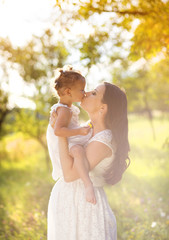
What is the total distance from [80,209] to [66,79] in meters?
1.21

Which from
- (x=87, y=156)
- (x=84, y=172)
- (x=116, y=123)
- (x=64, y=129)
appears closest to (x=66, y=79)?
(x=64, y=129)

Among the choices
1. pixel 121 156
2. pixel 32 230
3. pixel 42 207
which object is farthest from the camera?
pixel 42 207

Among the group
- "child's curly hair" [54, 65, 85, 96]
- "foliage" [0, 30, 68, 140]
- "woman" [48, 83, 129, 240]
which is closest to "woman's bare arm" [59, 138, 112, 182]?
"woman" [48, 83, 129, 240]

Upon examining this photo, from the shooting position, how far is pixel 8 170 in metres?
11.1

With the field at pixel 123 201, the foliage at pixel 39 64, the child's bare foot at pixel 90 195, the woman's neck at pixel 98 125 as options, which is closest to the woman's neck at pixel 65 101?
the woman's neck at pixel 98 125

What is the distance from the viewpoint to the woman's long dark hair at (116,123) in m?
2.38

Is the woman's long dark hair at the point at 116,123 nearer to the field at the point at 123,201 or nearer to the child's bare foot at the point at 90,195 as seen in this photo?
the child's bare foot at the point at 90,195

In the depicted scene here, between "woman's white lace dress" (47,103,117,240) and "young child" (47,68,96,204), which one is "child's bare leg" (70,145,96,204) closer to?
"young child" (47,68,96,204)

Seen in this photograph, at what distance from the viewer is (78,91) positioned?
2.46 metres

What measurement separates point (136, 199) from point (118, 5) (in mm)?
4360

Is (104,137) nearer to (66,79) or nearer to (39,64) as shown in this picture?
(66,79)

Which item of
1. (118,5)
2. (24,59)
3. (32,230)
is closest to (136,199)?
A: (32,230)

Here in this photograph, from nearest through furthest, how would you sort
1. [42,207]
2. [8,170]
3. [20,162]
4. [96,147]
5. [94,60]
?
[96,147], [94,60], [42,207], [8,170], [20,162]

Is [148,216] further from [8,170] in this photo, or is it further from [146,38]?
[8,170]
